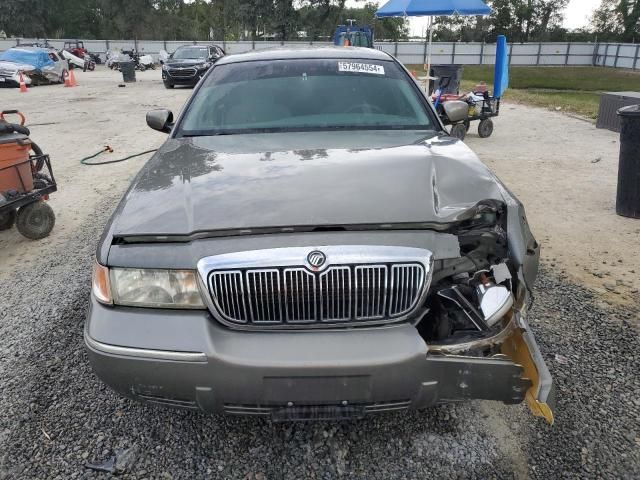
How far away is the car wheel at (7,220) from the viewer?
4.88 metres

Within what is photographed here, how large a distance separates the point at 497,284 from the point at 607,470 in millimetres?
896

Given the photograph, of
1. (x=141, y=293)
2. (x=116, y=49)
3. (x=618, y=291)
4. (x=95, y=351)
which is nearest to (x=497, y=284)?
(x=141, y=293)

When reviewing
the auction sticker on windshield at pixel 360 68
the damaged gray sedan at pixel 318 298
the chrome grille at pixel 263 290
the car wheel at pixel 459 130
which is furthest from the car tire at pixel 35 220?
the car wheel at pixel 459 130

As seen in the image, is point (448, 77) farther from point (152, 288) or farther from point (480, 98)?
point (152, 288)

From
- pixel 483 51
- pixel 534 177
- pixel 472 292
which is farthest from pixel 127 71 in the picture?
pixel 483 51

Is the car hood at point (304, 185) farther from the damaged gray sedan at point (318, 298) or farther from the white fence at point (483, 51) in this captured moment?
the white fence at point (483, 51)

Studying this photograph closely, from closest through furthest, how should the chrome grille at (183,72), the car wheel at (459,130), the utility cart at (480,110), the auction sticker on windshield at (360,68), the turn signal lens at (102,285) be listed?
the turn signal lens at (102,285) → the auction sticker on windshield at (360,68) → the car wheel at (459,130) → the utility cart at (480,110) → the chrome grille at (183,72)

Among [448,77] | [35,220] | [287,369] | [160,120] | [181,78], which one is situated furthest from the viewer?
[181,78]

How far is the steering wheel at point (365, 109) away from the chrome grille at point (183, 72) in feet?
60.0

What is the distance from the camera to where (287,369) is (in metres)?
1.83

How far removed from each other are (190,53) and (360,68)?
1990 cm

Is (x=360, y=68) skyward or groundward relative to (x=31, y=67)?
skyward

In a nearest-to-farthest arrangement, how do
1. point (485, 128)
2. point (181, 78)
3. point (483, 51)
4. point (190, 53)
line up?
1. point (485, 128)
2. point (181, 78)
3. point (190, 53)
4. point (483, 51)

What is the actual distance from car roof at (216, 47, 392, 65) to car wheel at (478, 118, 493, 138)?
6.37m
